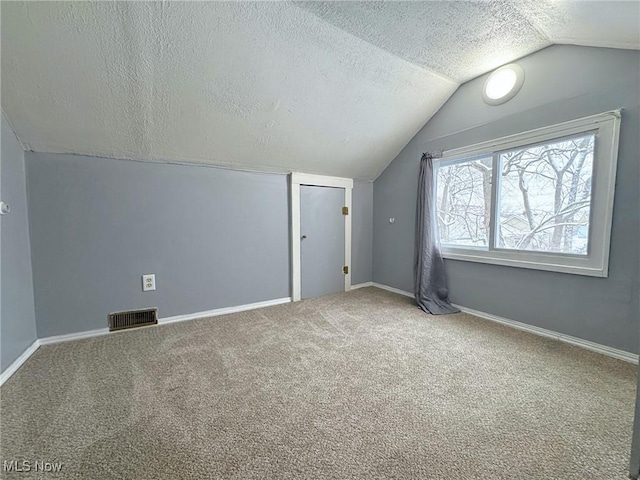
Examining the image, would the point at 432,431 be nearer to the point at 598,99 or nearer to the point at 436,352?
the point at 436,352

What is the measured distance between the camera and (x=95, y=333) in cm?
204

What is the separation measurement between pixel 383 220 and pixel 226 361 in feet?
8.72

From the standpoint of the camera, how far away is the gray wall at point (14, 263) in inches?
59.6

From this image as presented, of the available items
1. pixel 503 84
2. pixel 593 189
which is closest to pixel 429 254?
pixel 593 189

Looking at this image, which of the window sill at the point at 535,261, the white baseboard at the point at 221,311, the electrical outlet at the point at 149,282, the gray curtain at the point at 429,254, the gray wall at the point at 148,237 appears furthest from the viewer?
the gray curtain at the point at 429,254

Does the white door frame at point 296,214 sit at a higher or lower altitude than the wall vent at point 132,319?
higher

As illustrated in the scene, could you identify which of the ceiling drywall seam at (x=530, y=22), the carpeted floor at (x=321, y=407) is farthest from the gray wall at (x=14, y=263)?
the ceiling drywall seam at (x=530, y=22)

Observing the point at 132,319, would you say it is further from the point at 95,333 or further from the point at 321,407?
the point at 321,407

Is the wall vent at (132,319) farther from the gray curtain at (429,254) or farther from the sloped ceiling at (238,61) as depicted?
the gray curtain at (429,254)

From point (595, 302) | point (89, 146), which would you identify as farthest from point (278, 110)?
point (595, 302)

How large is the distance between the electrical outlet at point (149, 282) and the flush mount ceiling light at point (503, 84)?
3551 mm

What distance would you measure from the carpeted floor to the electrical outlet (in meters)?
0.41

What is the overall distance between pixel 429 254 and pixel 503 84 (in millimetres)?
1717

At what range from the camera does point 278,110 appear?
2135 millimetres
